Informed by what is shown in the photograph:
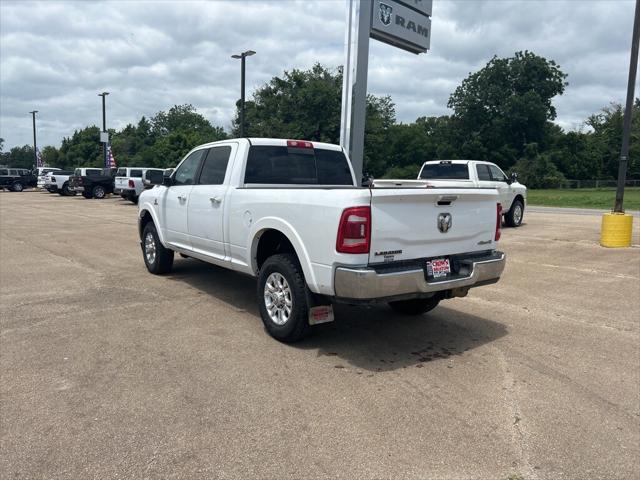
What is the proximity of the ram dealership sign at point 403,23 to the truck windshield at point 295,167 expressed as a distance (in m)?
6.88

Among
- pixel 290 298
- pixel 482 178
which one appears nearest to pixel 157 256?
pixel 290 298

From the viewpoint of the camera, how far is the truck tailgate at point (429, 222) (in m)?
4.26

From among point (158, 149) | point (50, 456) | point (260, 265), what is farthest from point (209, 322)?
point (158, 149)

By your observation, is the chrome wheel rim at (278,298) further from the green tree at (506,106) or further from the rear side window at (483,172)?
the green tree at (506,106)

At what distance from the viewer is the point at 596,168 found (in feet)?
210

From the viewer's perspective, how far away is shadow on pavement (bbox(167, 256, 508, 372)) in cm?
471

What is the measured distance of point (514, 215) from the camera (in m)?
15.4

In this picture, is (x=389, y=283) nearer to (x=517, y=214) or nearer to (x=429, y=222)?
(x=429, y=222)

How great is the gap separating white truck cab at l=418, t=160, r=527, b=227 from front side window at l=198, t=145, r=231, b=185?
7688 millimetres

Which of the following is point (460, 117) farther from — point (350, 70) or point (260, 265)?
point (260, 265)

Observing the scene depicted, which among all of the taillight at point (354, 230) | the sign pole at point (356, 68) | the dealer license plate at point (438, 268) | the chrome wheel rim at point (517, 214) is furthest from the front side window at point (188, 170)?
the chrome wheel rim at point (517, 214)

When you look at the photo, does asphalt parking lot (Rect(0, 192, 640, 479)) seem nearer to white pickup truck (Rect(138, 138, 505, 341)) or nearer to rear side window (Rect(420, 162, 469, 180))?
white pickup truck (Rect(138, 138, 505, 341))

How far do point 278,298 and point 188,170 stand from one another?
283 cm

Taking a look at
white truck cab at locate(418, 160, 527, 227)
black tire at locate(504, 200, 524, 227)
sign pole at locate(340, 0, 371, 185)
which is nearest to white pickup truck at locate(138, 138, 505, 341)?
sign pole at locate(340, 0, 371, 185)
